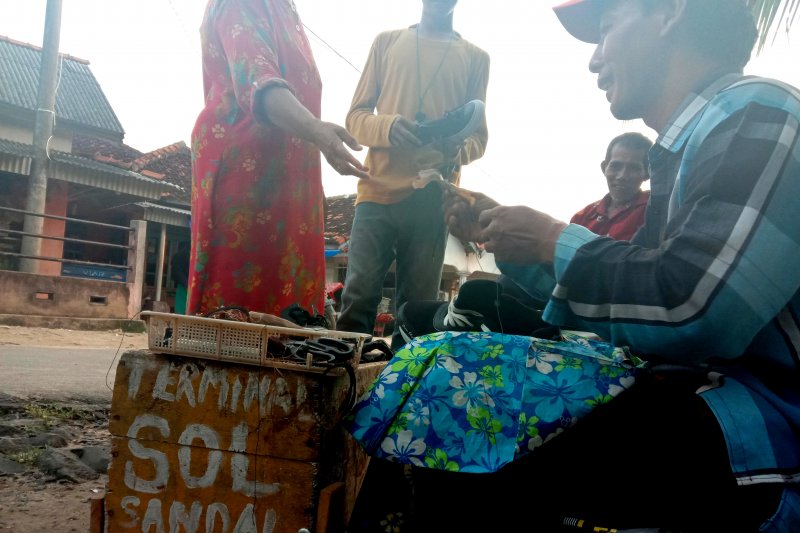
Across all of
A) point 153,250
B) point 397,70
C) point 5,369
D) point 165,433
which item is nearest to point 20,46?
point 153,250

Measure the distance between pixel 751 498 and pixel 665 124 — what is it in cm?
68

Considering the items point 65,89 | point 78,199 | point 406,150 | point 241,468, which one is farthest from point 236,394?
point 65,89

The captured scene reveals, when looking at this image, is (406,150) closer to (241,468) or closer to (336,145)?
(336,145)

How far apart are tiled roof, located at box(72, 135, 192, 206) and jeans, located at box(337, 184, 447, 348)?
546 inches

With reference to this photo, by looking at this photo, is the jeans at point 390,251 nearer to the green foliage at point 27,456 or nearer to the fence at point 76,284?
the green foliage at point 27,456

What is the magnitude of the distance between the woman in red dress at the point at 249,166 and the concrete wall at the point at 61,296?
1032 cm

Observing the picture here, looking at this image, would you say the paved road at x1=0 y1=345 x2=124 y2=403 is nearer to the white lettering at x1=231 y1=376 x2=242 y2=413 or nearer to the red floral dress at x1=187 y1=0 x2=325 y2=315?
the red floral dress at x1=187 y1=0 x2=325 y2=315

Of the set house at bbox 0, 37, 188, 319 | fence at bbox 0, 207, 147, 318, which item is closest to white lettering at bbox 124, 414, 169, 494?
fence at bbox 0, 207, 147, 318

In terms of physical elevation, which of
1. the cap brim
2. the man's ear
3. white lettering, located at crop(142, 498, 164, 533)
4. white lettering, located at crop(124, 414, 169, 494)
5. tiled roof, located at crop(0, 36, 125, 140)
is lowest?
white lettering, located at crop(142, 498, 164, 533)

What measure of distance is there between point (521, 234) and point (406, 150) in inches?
57.6

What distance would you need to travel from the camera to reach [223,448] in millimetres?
1374

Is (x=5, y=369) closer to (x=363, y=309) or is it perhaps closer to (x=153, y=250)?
(x=363, y=309)

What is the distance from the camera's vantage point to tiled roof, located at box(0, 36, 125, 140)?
1681 cm

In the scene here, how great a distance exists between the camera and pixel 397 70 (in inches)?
109
